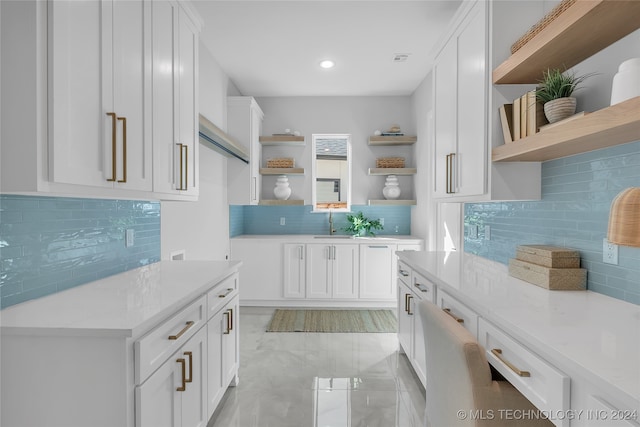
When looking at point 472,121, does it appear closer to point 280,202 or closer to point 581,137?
point 581,137

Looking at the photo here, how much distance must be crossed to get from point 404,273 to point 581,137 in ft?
5.54

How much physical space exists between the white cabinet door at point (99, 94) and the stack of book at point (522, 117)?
1878 mm

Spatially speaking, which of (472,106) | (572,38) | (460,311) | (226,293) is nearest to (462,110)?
(472,106)

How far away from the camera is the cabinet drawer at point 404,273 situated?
8.62ft

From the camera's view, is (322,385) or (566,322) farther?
(322,385)

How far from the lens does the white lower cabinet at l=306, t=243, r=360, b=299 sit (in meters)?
4.20

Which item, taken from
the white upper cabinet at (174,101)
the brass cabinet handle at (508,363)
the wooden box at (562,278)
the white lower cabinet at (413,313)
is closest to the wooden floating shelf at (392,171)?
the white lower cabinet at (413,313)

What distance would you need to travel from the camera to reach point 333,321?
3.80 metres

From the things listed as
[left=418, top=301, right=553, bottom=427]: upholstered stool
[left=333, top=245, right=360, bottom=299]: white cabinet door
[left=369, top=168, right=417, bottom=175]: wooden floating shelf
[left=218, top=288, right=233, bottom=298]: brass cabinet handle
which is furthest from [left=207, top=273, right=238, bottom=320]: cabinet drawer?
[left=369, top=168, right=417, bottom=175]: wooden floating shelf

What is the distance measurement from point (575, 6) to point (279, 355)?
9.54ft

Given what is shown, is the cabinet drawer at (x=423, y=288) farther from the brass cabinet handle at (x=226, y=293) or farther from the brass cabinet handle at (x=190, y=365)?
the brass cabinet handle at (x=190, y=365)

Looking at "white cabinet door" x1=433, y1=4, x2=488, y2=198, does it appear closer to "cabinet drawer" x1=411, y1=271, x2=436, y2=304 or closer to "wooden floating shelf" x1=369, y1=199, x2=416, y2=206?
"cabinet drawer" x1=411, y1=271, x2=436, y2=304

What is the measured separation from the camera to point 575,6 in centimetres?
130

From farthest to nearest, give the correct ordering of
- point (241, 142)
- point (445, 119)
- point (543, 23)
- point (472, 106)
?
point (241, 142) < point (445, 119) < point (472, 106) < point (543, 23)
